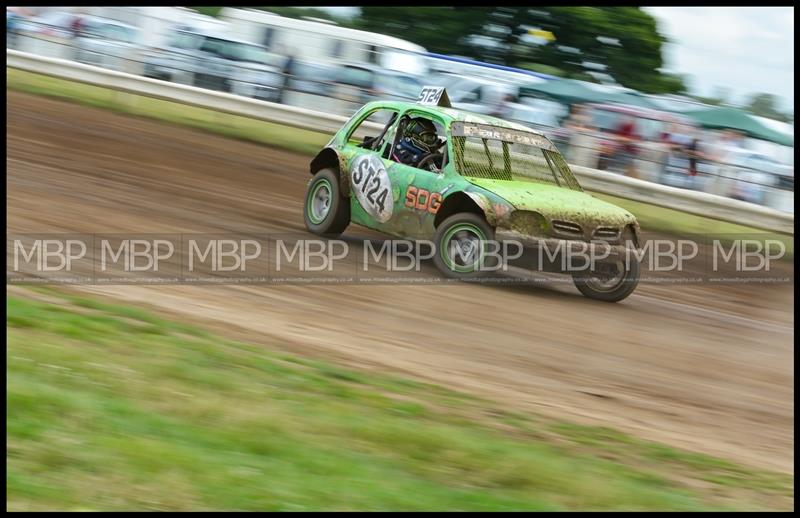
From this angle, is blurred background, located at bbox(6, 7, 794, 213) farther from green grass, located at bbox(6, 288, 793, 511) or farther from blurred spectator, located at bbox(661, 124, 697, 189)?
green grass, located at bbox(6, 288, 793, 511)

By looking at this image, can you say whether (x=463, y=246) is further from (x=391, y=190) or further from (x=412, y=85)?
(x=412, y=85)

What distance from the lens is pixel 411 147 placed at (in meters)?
9.78

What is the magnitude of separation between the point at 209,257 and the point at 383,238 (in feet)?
8.48

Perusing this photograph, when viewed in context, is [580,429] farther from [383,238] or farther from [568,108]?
[568,108]

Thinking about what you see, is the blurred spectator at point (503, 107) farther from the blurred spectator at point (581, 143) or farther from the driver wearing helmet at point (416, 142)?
the driver wearing helmet at point (416, 142)

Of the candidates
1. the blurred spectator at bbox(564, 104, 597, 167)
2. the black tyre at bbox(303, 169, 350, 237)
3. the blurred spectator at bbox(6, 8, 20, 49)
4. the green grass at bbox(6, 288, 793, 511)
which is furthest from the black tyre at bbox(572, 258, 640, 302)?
the blurred spectator at bbox(6, 8, 20, 49)

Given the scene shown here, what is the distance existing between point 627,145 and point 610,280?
746 centimetres

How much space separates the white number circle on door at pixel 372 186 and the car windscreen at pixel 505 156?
77cm

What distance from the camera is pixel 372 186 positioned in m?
9.87

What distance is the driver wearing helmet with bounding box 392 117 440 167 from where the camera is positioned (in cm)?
973

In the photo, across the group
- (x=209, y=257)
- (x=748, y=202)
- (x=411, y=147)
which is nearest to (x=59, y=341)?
(x=209, y=257)

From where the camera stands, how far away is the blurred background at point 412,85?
1591 centimetres

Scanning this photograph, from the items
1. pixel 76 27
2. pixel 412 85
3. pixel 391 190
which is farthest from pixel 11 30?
pixel 391 190

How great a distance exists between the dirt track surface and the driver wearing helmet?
57.3 inches
